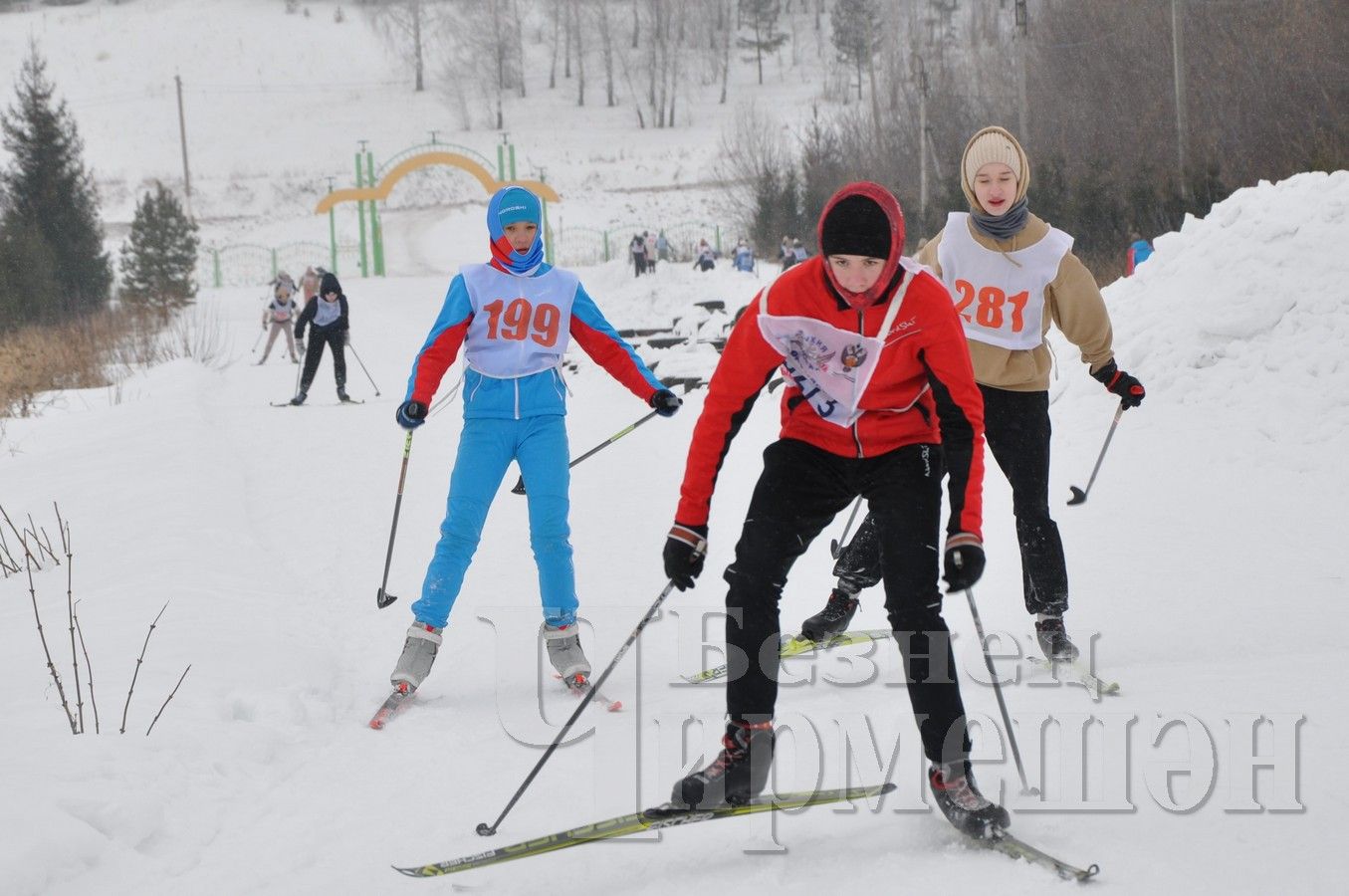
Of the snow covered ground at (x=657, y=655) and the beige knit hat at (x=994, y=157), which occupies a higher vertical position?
the beige knit hat at (x=994, y=157)

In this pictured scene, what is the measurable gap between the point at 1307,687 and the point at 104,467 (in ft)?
27.0

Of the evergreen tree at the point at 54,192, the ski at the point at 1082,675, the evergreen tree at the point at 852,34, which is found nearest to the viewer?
the ski at the point at 1082,675

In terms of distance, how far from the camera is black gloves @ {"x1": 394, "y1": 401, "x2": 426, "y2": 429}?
4.64 meters

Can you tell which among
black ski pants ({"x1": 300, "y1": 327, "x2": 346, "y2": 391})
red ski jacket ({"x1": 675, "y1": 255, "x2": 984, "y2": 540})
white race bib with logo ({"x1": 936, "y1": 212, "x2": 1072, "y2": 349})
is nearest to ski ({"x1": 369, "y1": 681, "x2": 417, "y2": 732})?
red ski jacket ({"x1": 675, "y1": 255, "x2": 984, "y2": 540})

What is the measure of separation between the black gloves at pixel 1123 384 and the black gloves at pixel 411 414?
261cm

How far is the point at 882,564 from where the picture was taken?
3.08m

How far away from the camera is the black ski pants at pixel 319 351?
14.4 meters

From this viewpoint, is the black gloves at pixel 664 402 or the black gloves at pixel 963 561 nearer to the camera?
the black gloves at pixel 963 561

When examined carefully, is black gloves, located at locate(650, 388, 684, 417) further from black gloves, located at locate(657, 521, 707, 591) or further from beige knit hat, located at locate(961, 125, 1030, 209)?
black gloves, located at locate(657, 521, 707, 591)

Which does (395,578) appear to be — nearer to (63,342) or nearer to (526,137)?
(63,342)

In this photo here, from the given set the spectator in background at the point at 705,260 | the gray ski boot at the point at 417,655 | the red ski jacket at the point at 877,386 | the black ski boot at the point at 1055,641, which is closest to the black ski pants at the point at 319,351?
the gray ski boot at the point at 417,655

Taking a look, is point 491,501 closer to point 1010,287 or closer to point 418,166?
point 1010,287

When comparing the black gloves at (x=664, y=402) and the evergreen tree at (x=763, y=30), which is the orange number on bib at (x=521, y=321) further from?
the evergreen tree at (x=763, y=30)

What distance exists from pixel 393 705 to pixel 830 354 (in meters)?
2.25
